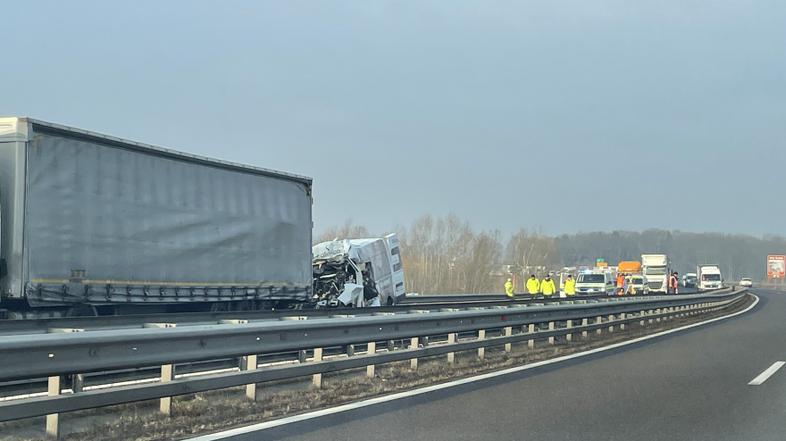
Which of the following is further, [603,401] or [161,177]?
[161,177]

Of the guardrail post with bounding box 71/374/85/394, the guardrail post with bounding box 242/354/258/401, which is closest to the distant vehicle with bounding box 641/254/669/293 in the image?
the guardrail post with bounding box 242/354/258/401

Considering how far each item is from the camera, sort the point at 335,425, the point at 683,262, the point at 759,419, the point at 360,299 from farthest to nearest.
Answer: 1. the point at 683,262
2. the point at 360,299
3. the point at 759,419
4. the point at 335,425

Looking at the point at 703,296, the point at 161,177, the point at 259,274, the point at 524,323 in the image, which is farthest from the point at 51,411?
the point at 703,296

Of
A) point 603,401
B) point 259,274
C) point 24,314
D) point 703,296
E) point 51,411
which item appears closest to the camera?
point 51,411

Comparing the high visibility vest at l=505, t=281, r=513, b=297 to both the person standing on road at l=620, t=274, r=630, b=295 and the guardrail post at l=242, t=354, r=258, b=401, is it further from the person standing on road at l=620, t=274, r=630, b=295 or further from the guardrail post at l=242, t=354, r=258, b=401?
the guardrail post at l=242, t=354, r=258, b=401

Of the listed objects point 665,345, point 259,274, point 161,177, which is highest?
point 161,177

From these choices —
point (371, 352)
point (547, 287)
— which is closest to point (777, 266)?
point (547, 287)

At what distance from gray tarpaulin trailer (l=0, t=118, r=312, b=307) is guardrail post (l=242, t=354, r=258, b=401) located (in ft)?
21.6

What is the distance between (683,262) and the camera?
371ft

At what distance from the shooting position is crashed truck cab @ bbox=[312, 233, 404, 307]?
83.3 feet

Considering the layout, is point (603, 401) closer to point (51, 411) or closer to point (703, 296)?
point (51, 411)

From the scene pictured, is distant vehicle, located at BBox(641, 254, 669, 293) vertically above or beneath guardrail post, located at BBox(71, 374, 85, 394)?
above

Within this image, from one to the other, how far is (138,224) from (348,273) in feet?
33.9

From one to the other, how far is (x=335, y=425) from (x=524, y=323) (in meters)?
Answer: 7.91
